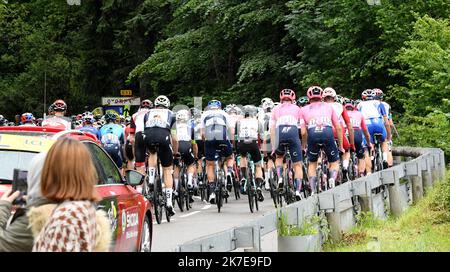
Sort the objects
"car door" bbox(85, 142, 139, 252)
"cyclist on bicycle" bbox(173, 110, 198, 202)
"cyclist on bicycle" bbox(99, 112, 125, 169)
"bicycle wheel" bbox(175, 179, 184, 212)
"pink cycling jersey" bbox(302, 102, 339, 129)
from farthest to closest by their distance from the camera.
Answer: "cyclist on bicycle" bbox(99, 112, 125, 169), "cyclist on bicycle" bbox(173, 110, 198, 202), "bicycle wheel" bbox(175, 179, 184, 212), "pink cycling jersey" bbox(302, 102, 339, 129), "car door" bbox(85, 142, 139, 252)

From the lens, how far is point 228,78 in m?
48.1

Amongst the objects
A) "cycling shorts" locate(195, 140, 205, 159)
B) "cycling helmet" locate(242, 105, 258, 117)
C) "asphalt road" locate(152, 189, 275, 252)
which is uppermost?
"cycling helmet" locate(242, 105, 258, 117)

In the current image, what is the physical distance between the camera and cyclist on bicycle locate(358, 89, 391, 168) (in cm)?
2434

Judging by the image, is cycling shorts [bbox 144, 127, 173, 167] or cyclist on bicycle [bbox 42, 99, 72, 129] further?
cycling shorts [bbox 144, 127, 173, 167]

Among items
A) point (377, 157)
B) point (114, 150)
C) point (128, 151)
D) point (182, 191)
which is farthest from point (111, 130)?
point (377, 157)

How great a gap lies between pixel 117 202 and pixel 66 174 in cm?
363

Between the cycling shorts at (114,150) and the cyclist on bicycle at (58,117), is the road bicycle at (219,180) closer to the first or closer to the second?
the cycling shorts at (114,150)

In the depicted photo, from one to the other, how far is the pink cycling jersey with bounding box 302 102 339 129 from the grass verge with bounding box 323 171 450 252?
6.46 feet

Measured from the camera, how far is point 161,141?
18.5 m

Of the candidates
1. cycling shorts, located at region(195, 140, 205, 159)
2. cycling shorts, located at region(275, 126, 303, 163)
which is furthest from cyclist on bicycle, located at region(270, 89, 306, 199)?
cycling shorts, located at region(195, 140, 205, 159)

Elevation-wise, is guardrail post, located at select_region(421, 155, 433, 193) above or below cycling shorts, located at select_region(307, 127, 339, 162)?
below

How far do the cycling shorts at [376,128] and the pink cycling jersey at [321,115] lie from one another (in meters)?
5.36

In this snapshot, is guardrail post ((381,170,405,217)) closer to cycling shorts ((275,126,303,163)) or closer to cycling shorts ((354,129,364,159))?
cycling shorts ((275,126,303,163))

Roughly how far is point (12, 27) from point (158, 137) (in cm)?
5463
